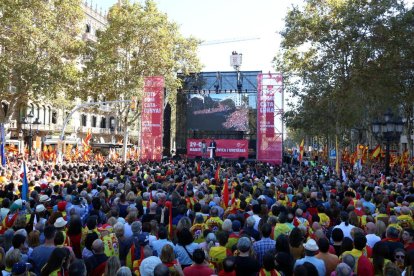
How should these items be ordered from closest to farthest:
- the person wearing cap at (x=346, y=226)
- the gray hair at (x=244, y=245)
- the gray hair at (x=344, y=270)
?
the gray hair at (x=344, y=270) < the gray hair at (x=244, y=245) < the person wearing cap at (x=346, y=226)

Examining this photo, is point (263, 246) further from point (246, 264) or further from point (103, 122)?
point (103, 122)

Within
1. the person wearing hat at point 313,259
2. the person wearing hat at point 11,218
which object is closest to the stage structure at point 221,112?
the person wearing hat at point 11,218

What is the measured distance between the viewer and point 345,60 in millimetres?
31141

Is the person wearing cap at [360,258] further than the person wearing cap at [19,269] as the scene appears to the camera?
Yes

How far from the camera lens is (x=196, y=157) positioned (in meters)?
38.6

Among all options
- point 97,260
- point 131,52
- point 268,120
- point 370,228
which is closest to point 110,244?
point 97,260

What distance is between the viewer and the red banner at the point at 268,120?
105 ft

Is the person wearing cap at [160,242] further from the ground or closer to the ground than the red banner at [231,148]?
closer to the ground

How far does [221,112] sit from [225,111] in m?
0.36

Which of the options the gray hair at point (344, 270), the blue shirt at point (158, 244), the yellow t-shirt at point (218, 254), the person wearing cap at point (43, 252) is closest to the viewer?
the gray hair at point (344, 270)

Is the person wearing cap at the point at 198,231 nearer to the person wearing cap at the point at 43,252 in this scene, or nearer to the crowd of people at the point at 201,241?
the crowd of people at the point at 201,241

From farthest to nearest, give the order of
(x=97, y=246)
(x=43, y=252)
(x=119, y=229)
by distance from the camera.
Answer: (x=119, y=229), (x=43, y=252), (x=97, y=246)

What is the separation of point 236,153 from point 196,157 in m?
3.46

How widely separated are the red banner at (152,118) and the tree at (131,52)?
5013 mm
